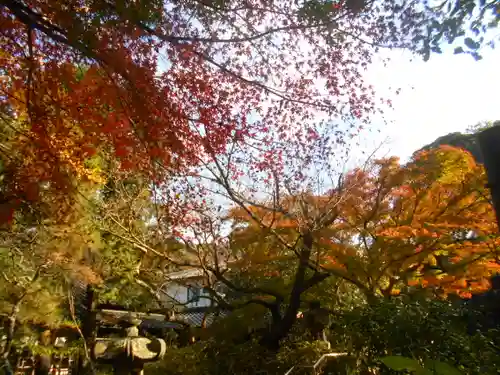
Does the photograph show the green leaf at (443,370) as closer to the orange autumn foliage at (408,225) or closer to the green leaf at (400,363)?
Answer: the green leaf at (400,363)

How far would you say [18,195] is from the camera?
5191 millimetres

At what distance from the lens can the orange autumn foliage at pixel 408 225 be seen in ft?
21.7

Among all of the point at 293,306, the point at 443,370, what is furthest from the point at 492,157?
the point at 293,306

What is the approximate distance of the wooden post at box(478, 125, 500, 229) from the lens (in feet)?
4.58

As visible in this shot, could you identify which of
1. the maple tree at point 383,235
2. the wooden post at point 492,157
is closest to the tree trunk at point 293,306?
the maple tree at point 383,235

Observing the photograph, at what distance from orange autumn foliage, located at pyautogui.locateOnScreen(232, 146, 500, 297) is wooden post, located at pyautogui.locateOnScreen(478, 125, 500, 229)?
4.78m

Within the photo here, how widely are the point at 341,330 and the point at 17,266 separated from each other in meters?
7.23

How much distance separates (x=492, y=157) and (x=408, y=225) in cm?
606

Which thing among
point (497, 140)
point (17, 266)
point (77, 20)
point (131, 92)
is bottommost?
point (497, 140)

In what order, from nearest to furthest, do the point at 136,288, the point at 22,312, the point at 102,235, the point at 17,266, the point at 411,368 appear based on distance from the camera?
the point at 411,368 < the point at 17,266 < the point at 22,312 < the point at 102,235 < the point at 136,288

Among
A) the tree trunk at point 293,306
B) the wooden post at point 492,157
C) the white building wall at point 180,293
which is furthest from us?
the white building wall at point 180,293

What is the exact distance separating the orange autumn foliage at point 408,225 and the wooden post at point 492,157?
478 centimetres

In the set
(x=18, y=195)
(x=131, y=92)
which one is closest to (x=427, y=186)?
(x=131, y=92)

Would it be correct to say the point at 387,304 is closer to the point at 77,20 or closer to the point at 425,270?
the point at 425,270
